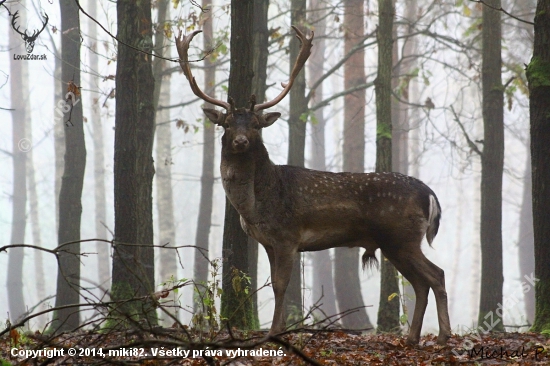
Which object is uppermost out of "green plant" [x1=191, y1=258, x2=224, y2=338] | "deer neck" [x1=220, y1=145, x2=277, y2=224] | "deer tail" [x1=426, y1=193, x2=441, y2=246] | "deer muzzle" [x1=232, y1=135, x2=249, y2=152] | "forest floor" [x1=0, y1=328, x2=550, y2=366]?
"deer muzzle" [x1=232, y1=135, x2=249, y2=152]

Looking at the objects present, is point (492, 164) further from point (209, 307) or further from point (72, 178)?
point (209, 307)

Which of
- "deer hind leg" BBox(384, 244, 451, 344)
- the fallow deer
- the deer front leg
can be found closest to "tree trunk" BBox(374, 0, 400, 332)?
"deer hind leg" BBox(384, 244, 451, 344)

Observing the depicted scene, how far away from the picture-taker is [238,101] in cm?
843

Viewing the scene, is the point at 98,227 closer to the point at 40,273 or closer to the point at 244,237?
the point at 40,273

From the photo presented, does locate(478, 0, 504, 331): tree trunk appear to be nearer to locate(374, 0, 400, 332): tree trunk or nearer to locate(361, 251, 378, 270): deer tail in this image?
locate(374, 0, 400, 332): tree trunk

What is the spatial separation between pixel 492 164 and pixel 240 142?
7495mm

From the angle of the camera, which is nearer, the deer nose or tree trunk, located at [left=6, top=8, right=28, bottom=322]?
the deer nose

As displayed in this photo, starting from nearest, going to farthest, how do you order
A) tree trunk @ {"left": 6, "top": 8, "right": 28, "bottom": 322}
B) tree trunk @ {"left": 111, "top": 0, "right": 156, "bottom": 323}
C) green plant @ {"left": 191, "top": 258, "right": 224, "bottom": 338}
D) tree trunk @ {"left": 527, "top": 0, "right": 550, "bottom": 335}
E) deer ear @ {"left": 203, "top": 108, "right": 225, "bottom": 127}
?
green plant @ {"left": 191, "top": 258, "right": 224, "bottom": 338}
deer ear @ {"left": 203, "top": 108, "right": 225, "bottom": 127}
tree trunk @ {"left": 527, "top": 0, "right": 550, "bottom": 335}
tree trunk @ {"left": 111, "top": 0, "right": 156, "bottom": 323}
tree trunk @ {"left": 6, "top": 8, "right": 28, "bottom": 322}

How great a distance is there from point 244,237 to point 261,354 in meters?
3.17

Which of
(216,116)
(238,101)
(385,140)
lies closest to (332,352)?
(216,116)

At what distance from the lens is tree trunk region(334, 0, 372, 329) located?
1825cm

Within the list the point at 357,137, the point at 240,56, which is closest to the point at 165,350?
the point at 240,56

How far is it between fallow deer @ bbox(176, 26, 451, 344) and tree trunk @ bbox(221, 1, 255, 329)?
836 mm

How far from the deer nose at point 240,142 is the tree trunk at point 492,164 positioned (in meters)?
7.27
